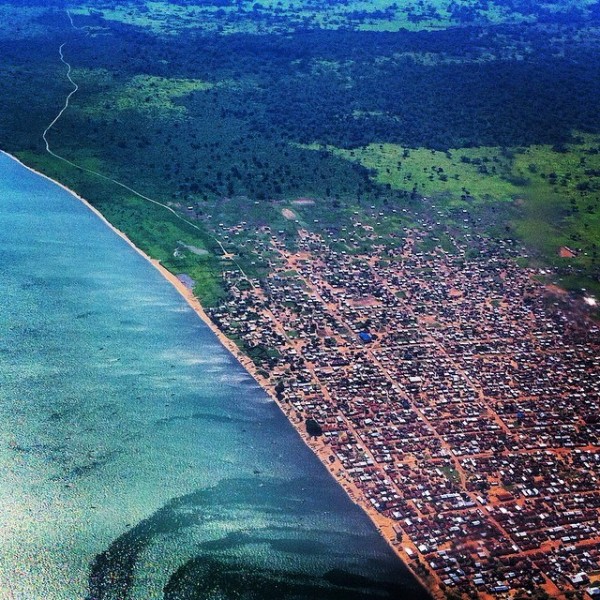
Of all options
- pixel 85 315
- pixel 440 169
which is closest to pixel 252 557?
pixel 85 315

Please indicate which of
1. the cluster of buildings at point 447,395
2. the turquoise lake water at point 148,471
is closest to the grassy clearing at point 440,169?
the cluster of buildings at point 447,395

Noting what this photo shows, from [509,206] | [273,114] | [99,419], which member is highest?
[273,114]

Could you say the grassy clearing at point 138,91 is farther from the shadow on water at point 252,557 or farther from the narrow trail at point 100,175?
the shadow on water at point 252,557

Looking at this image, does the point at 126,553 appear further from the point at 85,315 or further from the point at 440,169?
the point at 440,169

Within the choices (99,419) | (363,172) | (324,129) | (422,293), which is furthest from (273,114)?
(99,419)

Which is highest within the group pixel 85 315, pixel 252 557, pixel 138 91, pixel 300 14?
pixel 300 14

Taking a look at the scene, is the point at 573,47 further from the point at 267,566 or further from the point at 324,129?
the point at 267,566

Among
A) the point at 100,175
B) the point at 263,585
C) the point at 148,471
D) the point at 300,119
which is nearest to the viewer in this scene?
the point at 263,585
